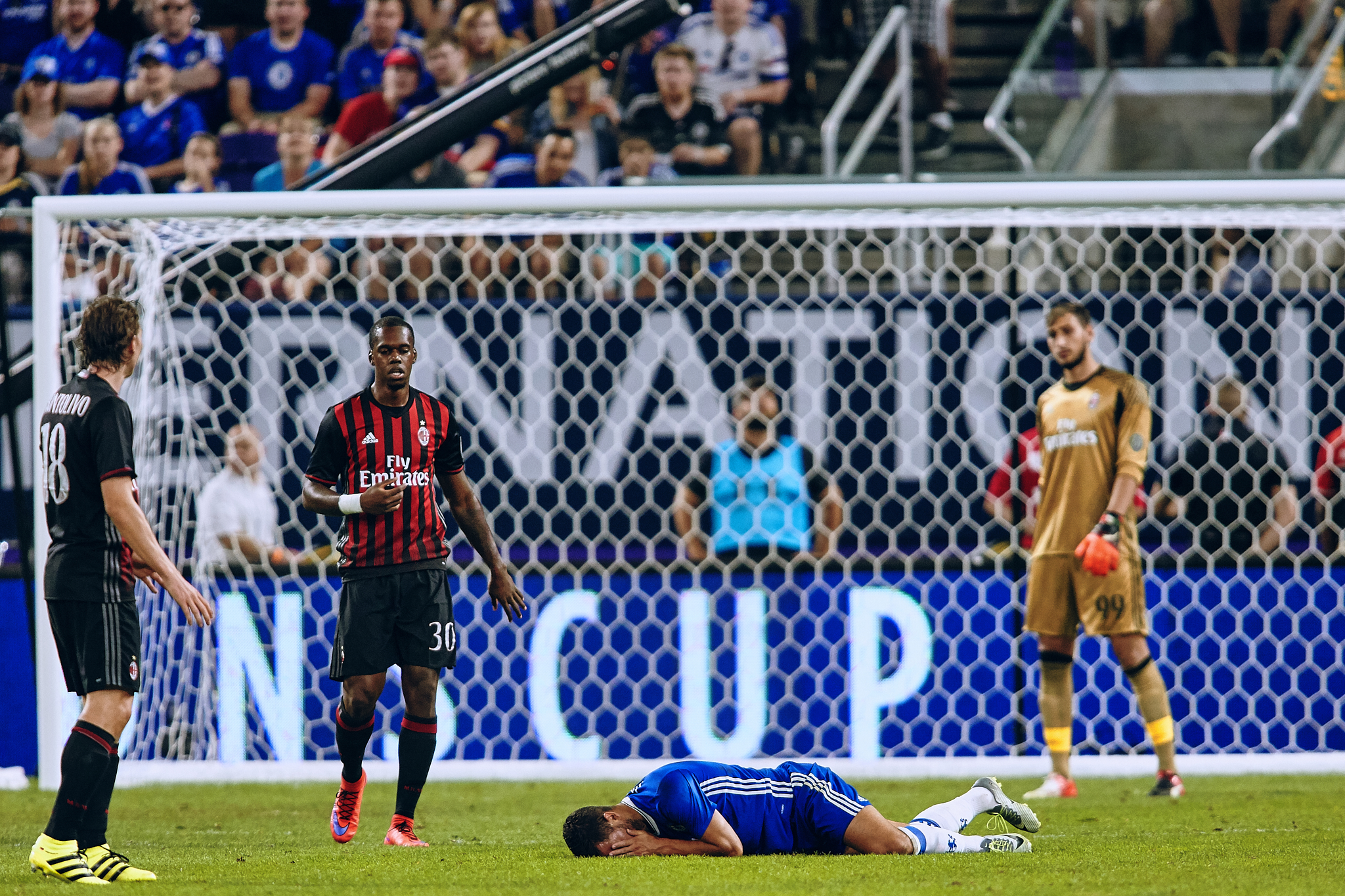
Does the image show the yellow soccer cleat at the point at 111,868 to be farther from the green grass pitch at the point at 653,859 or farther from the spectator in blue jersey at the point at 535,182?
the spectator in blue jersey at the point at 535,182

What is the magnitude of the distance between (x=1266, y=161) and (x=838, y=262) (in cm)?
237

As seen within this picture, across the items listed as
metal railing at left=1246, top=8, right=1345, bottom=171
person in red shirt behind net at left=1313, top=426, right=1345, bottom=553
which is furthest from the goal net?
metal railing at left=1246, top=8, right=1345, bottom=171

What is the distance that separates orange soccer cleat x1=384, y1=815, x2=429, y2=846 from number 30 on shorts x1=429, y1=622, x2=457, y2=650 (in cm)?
56

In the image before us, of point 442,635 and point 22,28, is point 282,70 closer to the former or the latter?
point 22,28

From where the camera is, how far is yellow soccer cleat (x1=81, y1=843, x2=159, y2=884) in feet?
14.1

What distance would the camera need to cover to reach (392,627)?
5031mm

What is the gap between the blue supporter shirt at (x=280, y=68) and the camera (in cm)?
1036

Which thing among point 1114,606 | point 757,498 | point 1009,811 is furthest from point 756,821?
point 757,498

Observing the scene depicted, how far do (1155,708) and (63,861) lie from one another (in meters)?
4.17

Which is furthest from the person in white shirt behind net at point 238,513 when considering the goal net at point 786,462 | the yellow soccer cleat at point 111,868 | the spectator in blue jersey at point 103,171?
the yellow soccer cleat at point 111,868

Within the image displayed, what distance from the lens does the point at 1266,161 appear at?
8453mm

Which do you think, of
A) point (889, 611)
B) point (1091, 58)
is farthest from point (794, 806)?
point (1091, 58)

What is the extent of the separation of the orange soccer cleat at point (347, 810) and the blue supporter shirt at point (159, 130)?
19.6 feet

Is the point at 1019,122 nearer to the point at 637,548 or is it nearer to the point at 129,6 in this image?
the point at 637,548
